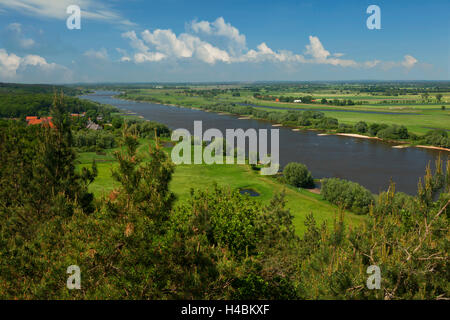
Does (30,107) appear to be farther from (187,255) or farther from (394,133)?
(187,255)

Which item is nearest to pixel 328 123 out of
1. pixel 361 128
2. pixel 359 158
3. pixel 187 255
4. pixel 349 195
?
pixel 361 128

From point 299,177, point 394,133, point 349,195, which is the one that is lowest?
point 349,195

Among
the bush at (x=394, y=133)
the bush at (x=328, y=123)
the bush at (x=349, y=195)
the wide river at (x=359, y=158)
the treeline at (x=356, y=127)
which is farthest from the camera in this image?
the bush at (x=328, y=123)

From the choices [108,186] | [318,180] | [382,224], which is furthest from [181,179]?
[382,224]

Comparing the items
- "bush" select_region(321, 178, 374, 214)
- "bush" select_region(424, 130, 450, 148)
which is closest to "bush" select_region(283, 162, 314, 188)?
"bush" select_region(321, 178, 374, 214)

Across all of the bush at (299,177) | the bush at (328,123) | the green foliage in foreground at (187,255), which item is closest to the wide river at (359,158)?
the bush at (299,177)

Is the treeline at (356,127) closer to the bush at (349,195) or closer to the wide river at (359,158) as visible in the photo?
the wide river at (359,158)
